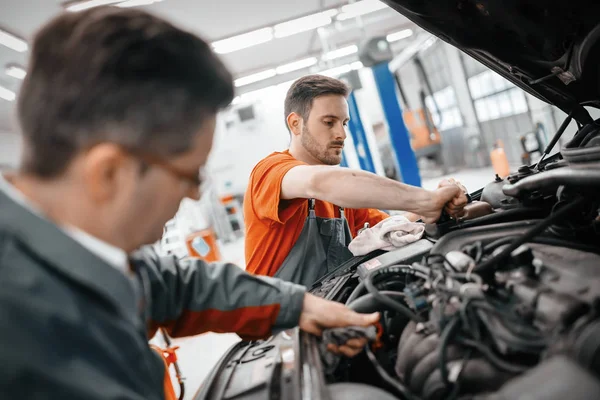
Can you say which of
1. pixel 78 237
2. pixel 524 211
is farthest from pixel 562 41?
pixel 78 237

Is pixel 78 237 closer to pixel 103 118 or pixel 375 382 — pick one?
pixel 103 118

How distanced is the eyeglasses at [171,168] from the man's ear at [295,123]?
1.15 metres

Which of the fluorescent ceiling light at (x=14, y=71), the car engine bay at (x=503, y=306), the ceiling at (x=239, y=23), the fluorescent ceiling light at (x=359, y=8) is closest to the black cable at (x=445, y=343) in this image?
the car engine bay at (x=503, y=306)

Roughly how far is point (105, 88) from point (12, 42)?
5.39 m

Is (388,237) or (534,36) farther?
(388,237)

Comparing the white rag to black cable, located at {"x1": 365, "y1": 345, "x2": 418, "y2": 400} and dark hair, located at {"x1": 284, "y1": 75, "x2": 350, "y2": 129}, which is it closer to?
black cable, located at {"x1": 365, "y1": 345, "x2": 418, "y2": 400}

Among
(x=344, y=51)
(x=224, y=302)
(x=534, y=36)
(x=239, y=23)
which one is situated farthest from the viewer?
(x=344, y=51)

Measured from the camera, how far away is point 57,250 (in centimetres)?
51

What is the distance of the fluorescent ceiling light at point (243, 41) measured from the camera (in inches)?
233

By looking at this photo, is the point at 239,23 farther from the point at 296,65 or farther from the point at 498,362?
the point at 498,362

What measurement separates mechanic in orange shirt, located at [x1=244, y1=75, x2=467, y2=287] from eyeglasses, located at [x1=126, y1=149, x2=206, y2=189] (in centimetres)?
63

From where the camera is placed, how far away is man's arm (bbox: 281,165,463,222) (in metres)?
1.20

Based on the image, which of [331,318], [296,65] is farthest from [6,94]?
[331,318]

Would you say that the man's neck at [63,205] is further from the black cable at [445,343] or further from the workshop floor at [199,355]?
the workshop floor at [199,355]
